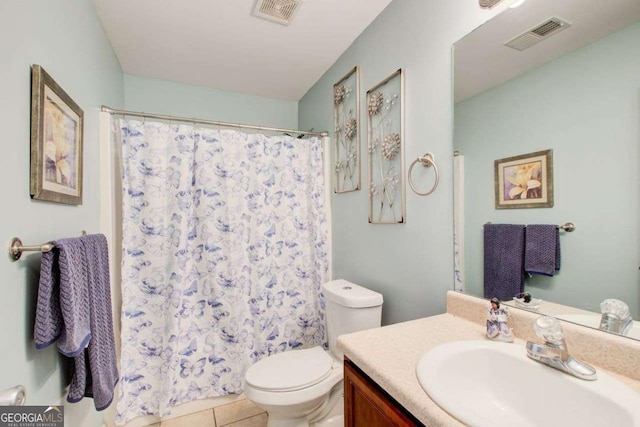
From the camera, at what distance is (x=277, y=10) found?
5.08 feet

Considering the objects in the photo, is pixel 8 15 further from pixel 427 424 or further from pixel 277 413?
pixel 277 413

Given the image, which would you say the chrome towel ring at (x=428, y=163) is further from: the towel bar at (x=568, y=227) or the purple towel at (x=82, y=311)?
the purple towel at (x=82, y=311)

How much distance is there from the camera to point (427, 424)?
0.60 metres

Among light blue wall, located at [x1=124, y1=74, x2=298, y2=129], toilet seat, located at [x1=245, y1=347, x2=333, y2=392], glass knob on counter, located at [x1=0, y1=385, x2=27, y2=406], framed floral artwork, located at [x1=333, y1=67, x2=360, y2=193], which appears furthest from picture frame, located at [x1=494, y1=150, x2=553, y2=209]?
light blue wall, located at [x1=124, y1=74, x2=298, y2=129]

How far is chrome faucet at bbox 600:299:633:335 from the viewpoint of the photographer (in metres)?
0.74

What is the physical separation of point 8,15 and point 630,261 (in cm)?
175

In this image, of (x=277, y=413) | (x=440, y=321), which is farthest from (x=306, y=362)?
(x=440, y=321)

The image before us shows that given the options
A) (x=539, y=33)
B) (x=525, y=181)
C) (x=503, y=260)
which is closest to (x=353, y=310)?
(x=503, y=260)

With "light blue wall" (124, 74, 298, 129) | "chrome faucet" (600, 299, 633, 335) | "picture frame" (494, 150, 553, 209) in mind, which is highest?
"light blue wall" (124, 74, 298, 129)

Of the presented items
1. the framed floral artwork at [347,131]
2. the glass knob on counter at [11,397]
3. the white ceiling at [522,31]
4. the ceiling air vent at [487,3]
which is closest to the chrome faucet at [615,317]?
the white ceiling at [522,31]

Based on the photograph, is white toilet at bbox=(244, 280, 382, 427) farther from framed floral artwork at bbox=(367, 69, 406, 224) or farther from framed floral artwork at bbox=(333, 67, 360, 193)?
framed floral artwork at bbox=(333, 67, 360, 193)

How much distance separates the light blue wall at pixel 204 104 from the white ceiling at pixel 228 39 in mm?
82

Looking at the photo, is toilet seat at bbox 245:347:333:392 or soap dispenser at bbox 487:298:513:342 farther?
toilet seat at bbox 245:347:333:392

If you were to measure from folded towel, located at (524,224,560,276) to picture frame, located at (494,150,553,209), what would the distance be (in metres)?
0.08
